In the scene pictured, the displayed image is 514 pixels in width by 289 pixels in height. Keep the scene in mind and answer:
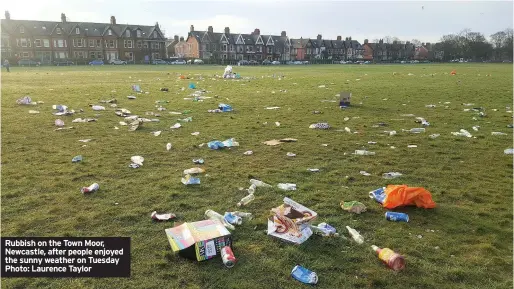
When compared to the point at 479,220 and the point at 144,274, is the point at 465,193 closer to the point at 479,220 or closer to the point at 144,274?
the point at 479,220

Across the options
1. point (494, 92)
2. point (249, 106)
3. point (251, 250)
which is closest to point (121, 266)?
point (251, 250)

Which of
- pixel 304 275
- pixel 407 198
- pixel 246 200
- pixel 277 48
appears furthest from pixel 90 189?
pixel 277 48

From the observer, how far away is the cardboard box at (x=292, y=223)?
14.3 feet

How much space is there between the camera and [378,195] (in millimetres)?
5516

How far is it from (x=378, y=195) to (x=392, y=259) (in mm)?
1787

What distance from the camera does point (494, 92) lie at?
19.9 m

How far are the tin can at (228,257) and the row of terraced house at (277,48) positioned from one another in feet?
267

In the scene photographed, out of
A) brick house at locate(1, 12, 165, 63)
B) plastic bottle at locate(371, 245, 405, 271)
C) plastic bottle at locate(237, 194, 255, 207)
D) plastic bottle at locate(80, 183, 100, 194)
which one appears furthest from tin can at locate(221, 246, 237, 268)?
brick house at locate(1, 12, 165, 63)

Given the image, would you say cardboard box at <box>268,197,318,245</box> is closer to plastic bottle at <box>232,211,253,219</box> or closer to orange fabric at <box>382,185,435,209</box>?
plastic bottle at <box>232,211,253,219</box>

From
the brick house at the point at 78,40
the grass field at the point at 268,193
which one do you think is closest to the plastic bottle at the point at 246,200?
the grass field at the point at 268,193

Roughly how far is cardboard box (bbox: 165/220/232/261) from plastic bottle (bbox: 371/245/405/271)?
1607 millimetres

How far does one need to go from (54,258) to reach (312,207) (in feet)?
10.3

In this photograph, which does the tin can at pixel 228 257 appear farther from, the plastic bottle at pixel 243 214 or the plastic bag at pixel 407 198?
the plastic bag at pixel 407 198

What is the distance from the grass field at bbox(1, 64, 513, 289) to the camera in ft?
12.4
